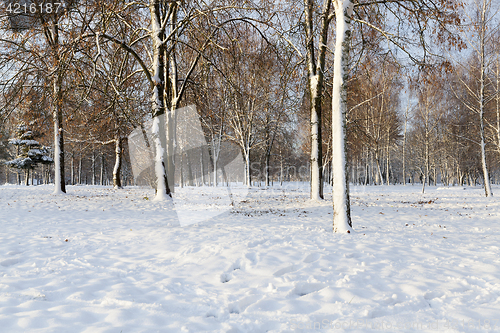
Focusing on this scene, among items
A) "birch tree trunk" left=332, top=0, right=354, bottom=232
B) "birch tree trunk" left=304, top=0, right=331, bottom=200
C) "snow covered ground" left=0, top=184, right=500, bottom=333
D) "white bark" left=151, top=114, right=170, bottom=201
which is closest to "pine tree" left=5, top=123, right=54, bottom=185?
"white bark" left=151, top=114, right=170, bottom=201

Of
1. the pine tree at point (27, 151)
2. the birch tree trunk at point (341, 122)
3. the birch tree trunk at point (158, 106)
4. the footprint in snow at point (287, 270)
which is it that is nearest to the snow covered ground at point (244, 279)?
the footprint in snow at point (287, 270)

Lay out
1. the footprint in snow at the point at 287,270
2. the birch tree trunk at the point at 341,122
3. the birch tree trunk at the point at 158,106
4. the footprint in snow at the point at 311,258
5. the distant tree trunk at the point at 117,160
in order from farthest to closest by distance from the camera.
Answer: the distant tree trunk at the point at 117,160 < the birch tree trunk at the point at 158,106 < the birch tree trunk at the point at 341,122 < the footprint in snow at the point at 311,258 < the footprint in snow at the point at 287,270

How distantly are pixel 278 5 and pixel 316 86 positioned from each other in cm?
365

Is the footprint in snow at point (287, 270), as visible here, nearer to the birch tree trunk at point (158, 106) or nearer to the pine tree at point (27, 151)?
the birch tree trunk at point (158, 106)

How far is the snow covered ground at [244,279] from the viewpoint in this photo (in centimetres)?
268

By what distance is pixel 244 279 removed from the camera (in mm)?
3688

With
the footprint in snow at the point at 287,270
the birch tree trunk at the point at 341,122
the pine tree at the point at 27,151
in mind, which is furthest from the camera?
the pine tree at the point at 27,151

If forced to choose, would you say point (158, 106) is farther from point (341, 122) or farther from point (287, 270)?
point (287, 270)

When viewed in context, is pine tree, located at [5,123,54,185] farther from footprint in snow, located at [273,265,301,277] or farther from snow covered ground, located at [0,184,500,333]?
footprint in snow, located at [273,265,301,277]

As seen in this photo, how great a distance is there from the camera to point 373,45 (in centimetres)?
846

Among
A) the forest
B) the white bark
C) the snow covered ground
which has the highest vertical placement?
the forest

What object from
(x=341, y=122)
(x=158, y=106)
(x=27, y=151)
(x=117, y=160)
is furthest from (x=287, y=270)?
(x=27, y=151)

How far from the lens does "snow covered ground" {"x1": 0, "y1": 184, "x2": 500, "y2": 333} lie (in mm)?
2678

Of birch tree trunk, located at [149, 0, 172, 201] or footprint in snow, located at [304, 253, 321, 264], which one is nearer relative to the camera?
footprint in snow, located at [304, 253, 321, 264]
